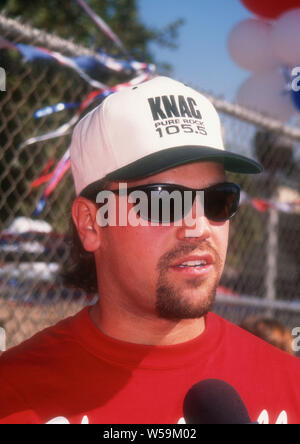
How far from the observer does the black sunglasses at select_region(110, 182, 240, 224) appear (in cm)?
161

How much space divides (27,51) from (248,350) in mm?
1930

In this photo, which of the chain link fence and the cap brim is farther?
the chain link fence

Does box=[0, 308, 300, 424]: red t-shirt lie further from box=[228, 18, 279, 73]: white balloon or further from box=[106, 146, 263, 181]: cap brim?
box=[228, 18, 279, 73]: white balloon

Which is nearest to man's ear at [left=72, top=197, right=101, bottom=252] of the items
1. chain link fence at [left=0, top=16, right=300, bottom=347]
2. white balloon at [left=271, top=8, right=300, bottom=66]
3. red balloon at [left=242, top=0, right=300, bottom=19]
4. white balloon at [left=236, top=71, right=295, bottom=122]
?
chain link fence at [left=0, top=16, right=300, bottom=347]

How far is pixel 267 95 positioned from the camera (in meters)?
3.96

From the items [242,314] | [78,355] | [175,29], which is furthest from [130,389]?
[175,29]

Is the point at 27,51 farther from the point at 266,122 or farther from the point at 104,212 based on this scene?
the point at 266,122

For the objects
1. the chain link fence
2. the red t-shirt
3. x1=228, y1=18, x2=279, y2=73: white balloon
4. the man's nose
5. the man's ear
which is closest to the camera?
the red t-shirt

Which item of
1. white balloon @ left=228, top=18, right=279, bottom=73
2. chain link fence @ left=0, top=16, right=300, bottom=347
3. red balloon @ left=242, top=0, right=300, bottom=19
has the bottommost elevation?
chain link fence @ left=0, top=16, right=300, bottom=347

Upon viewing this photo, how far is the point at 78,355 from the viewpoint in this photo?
161 centimetres

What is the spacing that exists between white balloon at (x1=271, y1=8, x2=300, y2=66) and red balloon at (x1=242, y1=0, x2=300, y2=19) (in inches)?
3.1

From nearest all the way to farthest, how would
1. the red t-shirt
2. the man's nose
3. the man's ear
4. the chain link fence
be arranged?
the red t-shirt
the man's nose
the man's ear
the chain link fence

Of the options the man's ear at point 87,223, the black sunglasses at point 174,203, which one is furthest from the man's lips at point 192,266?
the man's ear at point 87,223

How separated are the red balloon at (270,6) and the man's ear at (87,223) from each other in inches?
104
